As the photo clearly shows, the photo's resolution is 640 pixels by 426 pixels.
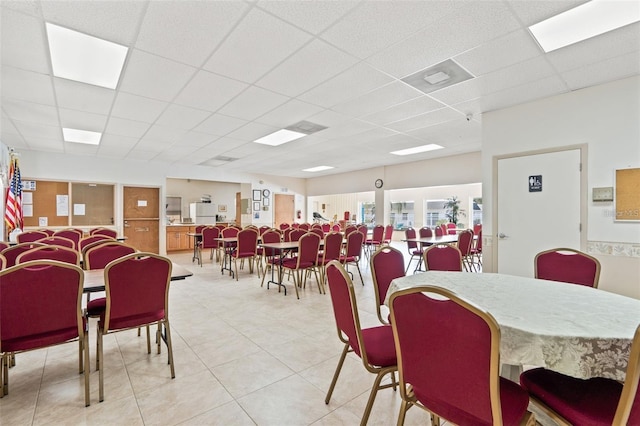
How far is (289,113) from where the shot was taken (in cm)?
427

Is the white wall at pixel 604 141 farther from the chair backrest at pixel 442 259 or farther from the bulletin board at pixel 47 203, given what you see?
the bulletin board at pixel 47 203

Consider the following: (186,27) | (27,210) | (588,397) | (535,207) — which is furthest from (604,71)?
(27,210)

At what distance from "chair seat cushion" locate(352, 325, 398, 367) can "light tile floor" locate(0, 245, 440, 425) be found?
475 mm

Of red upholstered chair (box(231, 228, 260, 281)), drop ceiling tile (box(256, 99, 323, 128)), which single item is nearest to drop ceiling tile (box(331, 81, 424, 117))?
drop ceiling tile (box(256, 99, 323, 128))

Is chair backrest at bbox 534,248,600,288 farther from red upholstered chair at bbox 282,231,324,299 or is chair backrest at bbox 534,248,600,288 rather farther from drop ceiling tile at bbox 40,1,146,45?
drop ceiling tile at bbox 40,1,146,45

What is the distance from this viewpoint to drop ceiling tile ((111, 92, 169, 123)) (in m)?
3.71

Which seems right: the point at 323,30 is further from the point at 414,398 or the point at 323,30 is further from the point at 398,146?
the point at 398,146

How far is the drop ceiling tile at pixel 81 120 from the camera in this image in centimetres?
422

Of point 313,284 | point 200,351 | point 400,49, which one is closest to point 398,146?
point 313,284

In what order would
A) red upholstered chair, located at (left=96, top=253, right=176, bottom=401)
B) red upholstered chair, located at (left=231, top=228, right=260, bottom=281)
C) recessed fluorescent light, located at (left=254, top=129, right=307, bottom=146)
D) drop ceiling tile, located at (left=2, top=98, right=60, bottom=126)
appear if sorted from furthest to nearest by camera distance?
red upholstered chair, located at (left=231, top=228, right=260, bottom=281), recessed fluorescent light, located at (left=254, top=129, right=307, bottom=146), drop ceiling tile, located at (left=2, top=98, right=60, bottom=126), red upholstered chair, located at (left=96, top=253, right=176, bottom=401)

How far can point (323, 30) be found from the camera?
2.33 meters

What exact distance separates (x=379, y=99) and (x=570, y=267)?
268 cm

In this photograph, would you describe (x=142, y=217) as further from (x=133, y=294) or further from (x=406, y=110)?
(x=406, y=110)

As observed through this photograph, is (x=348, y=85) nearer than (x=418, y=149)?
Yes
